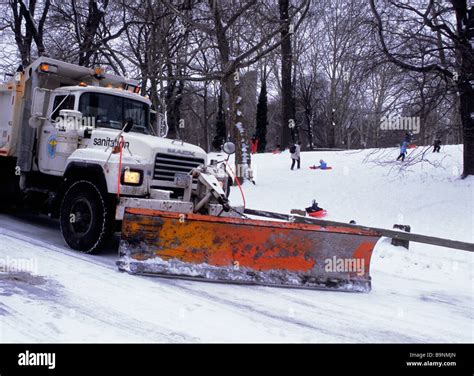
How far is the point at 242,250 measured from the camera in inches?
226

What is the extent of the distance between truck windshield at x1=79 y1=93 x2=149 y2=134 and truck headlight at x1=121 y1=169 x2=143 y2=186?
5.69ft

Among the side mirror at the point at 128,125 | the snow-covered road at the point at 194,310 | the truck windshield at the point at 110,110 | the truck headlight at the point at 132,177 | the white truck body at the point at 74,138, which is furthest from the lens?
the truck windshield at the point at 110,110

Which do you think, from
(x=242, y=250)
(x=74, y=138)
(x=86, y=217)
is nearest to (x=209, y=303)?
(x=242, y=250)

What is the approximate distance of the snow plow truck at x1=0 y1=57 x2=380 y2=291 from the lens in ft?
18.7

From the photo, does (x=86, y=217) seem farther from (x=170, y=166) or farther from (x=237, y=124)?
(x=237, y=124)

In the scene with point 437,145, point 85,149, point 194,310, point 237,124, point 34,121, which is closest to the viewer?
point 194,310

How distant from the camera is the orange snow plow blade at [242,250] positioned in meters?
5.66

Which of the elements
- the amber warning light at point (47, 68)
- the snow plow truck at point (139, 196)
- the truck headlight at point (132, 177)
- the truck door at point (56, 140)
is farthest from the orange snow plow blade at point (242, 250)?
the amber warning light at point (47, 68)

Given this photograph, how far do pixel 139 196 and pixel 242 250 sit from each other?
1.74m

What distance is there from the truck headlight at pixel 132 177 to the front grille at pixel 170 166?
31cm

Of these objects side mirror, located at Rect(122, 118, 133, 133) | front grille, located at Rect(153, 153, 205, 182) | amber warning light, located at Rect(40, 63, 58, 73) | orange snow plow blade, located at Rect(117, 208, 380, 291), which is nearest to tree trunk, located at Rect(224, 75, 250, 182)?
amber warning light, located at Rect(40, 63, 58, 73)

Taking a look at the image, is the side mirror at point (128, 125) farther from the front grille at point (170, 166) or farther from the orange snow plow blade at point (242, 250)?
the orange snow plow blade at point (242, 250)
